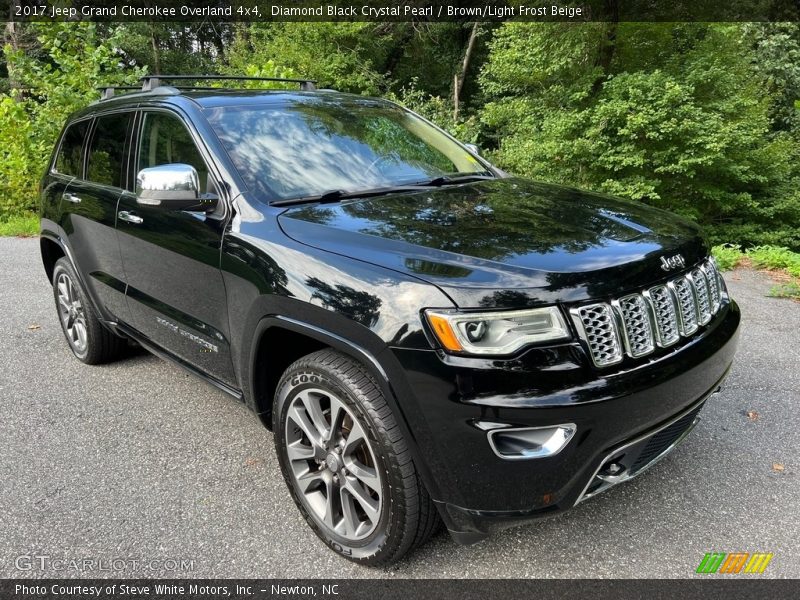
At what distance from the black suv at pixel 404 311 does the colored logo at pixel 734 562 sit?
0.44 metres

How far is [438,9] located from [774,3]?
467 inches

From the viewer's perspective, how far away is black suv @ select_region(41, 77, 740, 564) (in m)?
1.97

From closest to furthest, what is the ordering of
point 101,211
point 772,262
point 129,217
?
point 129,217
point 101,211
point 772,262

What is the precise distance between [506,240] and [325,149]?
1.27 metres

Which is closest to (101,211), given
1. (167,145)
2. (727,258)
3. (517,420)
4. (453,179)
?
(167,145)

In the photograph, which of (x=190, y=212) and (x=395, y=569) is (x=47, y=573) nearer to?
(x=395, y=569)

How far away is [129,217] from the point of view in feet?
11.3

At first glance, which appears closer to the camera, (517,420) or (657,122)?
(517,420)

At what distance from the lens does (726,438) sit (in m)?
3.26

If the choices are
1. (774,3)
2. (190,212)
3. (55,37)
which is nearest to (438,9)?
(774,3)

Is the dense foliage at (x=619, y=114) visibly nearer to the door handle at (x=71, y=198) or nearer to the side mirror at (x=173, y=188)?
the door handle at (x=71, y=198)

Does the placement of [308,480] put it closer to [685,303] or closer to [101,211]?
[685,303]

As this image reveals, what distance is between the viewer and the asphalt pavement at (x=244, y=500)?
2434 millimetres

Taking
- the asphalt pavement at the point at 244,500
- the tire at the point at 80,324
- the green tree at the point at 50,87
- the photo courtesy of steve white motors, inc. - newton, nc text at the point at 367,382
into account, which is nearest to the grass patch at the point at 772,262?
the photo courtesy of steve white motors, inc. - newton, nc text at the point at 367,382
